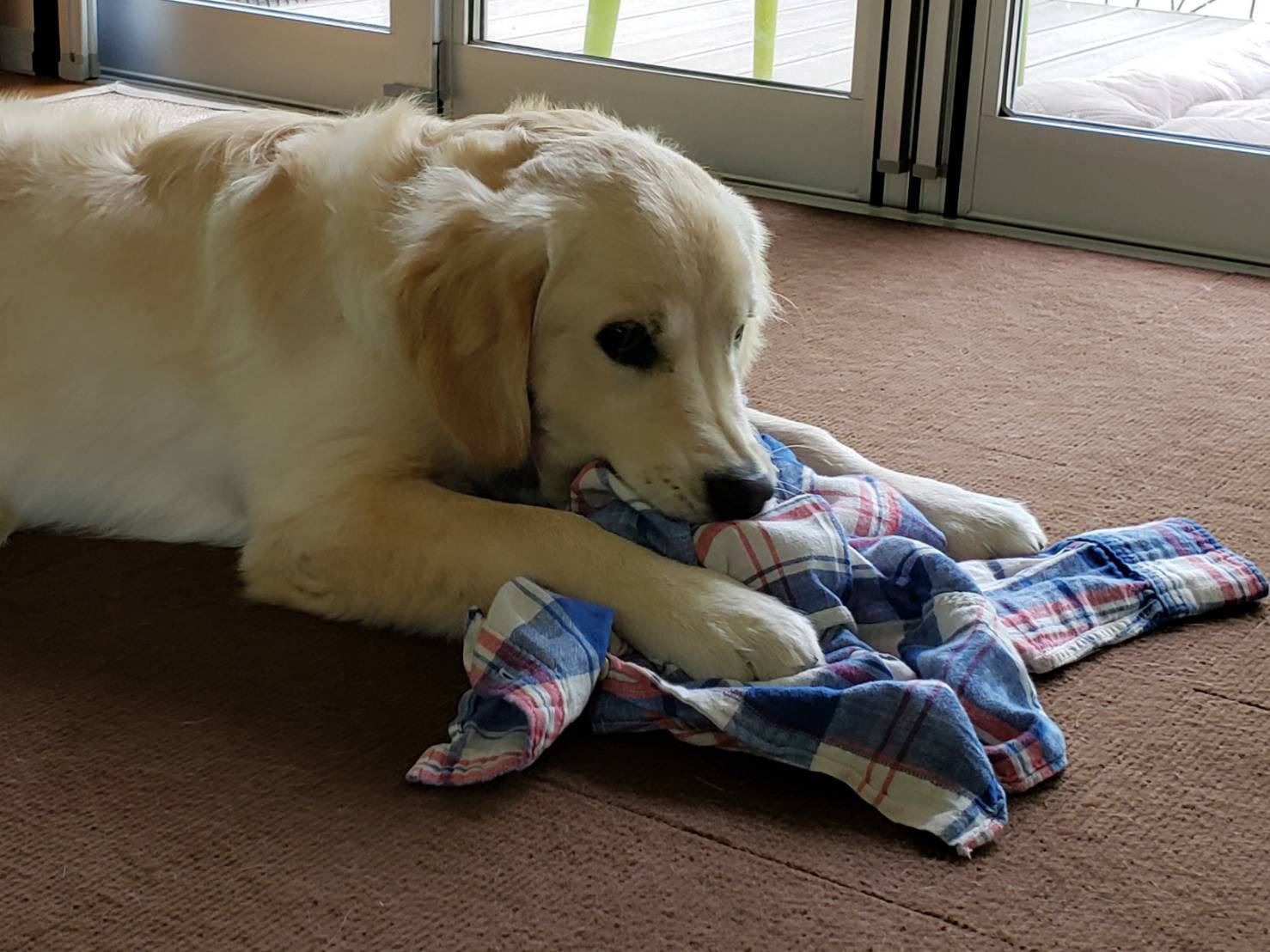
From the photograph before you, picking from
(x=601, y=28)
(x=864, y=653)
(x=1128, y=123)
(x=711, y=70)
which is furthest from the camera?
(x=601, y=28)

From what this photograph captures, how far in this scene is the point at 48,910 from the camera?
1.27 m

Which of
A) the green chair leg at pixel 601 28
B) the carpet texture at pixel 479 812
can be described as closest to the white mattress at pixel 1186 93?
the green chair leg at pixel 601 28

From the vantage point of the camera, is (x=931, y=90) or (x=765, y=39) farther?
(x=765, y=39)

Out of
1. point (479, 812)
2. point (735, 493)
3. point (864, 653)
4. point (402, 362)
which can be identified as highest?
point (402, 362)

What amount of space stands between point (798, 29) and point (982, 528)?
2292 mm

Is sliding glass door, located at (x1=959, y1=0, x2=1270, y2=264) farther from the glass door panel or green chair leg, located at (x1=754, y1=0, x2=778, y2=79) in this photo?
green chair leg, located at (x1=754, y1=0, x2=778, y2=79)

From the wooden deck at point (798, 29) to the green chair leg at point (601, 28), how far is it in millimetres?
21

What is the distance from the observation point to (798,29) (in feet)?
12.6

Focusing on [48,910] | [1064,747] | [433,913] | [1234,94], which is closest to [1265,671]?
[1064,747]

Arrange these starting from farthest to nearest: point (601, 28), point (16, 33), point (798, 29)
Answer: point (16, 33) < point (601, 28) < point (798, 29)

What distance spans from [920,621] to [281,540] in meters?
0.72

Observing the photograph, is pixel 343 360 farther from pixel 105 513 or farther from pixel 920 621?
pixel 920 621

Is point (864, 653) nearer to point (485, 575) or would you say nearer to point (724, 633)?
point (724, 633)

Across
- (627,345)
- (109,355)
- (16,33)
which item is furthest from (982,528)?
(16,33)
